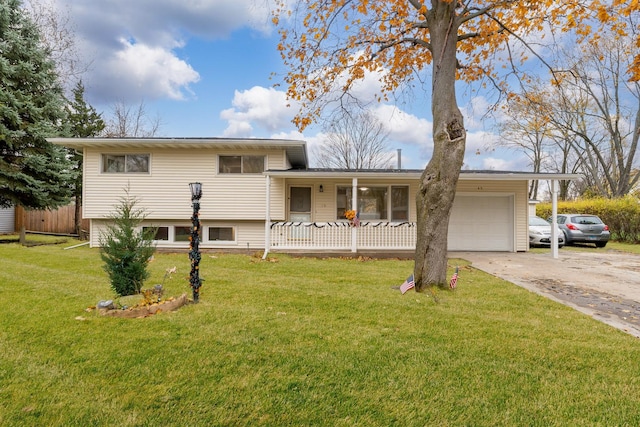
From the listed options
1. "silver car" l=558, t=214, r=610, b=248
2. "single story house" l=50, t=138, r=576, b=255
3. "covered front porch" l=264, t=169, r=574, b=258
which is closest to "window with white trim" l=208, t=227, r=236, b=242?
"single story house" l=50, t=138, r=576, b=255

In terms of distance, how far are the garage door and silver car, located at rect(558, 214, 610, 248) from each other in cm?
394

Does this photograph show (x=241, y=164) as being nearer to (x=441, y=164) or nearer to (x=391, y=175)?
(x=391, y=175)

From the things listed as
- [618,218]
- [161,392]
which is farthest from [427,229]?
[618,218]

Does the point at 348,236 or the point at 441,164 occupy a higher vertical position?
the point at 441,164

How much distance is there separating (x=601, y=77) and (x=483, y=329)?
24.7 meters

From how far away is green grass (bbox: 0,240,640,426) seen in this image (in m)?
2.10

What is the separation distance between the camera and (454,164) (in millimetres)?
5141

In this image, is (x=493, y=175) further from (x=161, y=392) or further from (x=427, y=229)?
(x=161, y=392)

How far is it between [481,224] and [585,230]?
4.99 metres

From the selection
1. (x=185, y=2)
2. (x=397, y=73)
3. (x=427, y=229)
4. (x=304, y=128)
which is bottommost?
(x=427, y=229)

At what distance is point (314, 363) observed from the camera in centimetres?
274

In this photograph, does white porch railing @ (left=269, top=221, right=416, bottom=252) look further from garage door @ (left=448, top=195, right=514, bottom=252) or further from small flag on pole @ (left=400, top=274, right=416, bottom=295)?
small flag on pole @ (left=400, top=274, right=416, bottom=295)

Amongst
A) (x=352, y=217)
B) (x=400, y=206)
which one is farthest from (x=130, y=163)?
(x=400, y=206)

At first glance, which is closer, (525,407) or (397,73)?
(525,407)
